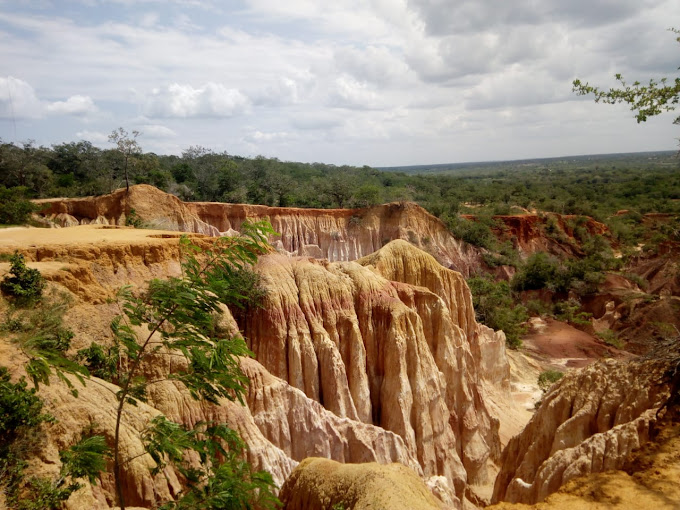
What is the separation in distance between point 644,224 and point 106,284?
2565 inches

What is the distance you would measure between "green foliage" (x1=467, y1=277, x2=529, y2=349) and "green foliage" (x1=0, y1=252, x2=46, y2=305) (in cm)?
2987

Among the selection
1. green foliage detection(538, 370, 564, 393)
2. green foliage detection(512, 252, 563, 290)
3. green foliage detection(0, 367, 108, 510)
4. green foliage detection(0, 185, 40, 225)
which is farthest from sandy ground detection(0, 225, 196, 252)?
green foliage detection(512, 252, 563, 290)

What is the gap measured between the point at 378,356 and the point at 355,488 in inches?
380

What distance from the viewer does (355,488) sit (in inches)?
382

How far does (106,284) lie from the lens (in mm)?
15055

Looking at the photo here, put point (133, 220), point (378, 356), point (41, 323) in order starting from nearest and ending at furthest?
point (41, 323)
point (378, 356)
point (133, 220)

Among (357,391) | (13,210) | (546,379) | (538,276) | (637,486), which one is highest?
(13,210)

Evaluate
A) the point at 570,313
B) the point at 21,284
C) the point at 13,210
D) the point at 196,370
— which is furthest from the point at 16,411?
the point at 570,313

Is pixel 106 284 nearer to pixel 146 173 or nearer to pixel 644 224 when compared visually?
pixel 146 173

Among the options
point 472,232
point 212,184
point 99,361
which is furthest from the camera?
point 212,184

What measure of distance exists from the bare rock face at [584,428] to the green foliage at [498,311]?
21456 mm

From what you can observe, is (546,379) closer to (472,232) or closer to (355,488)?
(355,488)

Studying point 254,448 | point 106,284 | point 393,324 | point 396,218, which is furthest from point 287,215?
point 254,448

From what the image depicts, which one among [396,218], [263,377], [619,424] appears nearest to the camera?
[619,424]
